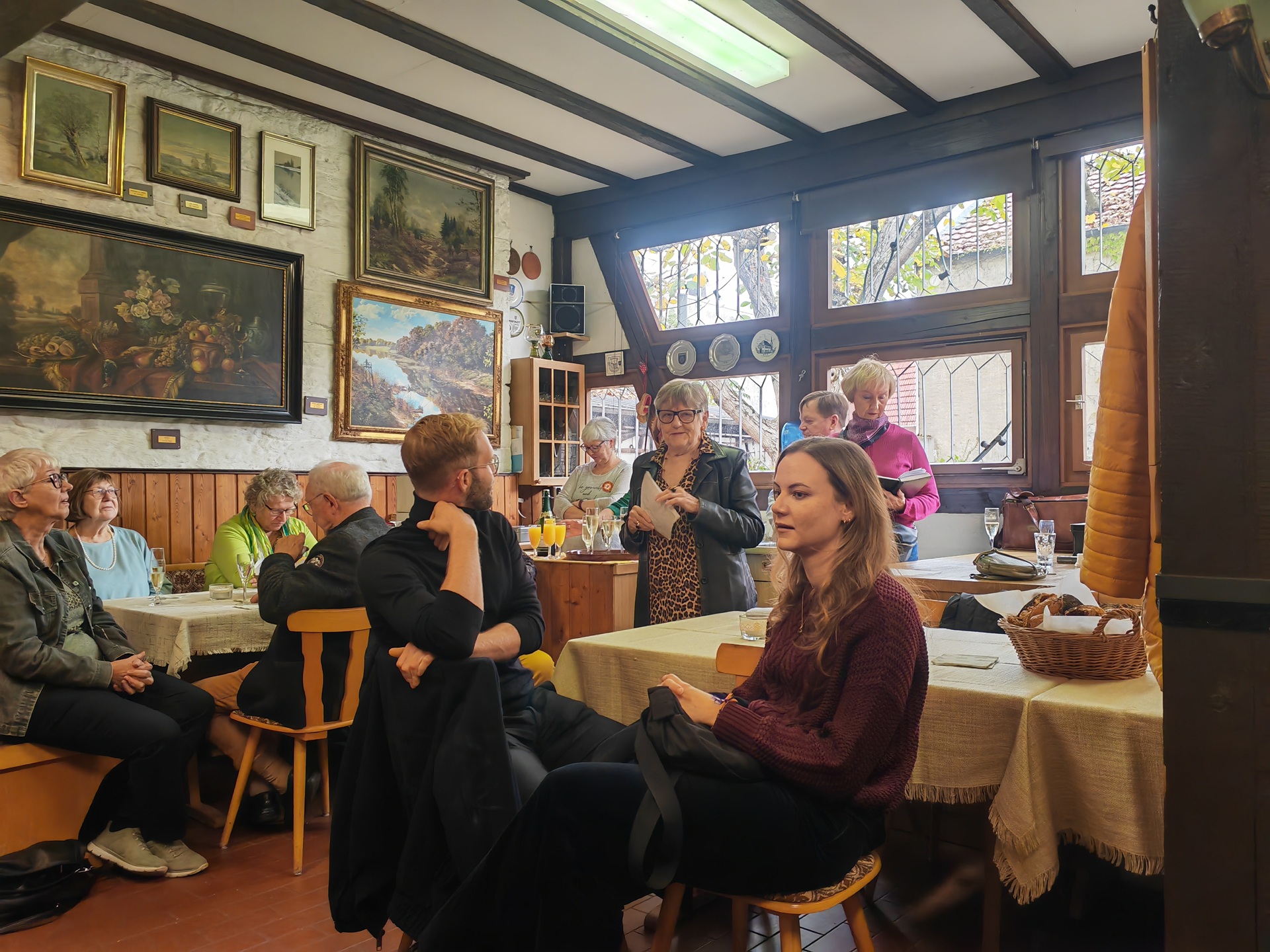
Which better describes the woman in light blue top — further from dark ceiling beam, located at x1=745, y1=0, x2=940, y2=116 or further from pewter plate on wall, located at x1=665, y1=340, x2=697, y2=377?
pewter plate on wall, located at x1=665, y1=340, x2=697, y2=377

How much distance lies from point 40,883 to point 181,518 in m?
3.43

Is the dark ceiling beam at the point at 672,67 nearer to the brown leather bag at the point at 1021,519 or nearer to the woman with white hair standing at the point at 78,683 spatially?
the brown leather bag at the point at 1021,519

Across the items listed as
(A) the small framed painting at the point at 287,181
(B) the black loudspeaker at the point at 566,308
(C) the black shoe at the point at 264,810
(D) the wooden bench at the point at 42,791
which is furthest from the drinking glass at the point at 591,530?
(B) the black loudspeaker at the point at 566,308

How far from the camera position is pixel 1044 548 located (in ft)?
11.5

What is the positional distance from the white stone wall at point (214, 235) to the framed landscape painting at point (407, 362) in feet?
0.37

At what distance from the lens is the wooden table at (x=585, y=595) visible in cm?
445

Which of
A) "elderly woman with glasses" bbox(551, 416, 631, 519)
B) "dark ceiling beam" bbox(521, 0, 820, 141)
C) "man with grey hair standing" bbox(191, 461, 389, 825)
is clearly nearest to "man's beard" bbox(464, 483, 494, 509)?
"man with grey hair standing" bbox(191, 461, 389, 825)

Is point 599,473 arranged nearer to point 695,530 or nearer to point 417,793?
point 695,530

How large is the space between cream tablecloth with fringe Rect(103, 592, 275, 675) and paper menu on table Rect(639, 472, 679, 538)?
144 centimetres

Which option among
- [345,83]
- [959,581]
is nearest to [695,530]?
[959,581]

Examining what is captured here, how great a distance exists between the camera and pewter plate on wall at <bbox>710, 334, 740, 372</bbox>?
759 cm

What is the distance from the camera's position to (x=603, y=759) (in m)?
1.87

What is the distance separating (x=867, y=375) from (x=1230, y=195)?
111 inches

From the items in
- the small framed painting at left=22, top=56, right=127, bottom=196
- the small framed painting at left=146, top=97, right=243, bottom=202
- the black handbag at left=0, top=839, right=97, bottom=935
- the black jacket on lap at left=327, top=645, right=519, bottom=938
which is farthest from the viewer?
the small framed painting at left=146, top=97, right=243, bottom=202
